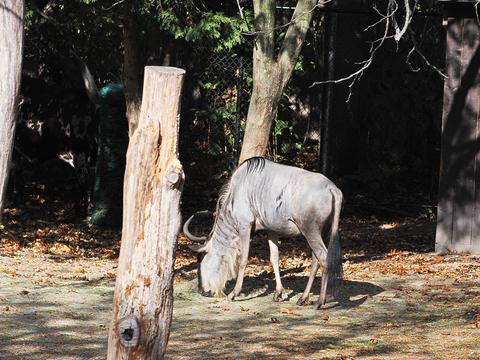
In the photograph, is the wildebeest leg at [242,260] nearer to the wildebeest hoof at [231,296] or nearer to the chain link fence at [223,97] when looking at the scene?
the wildebeest hoof at [231,296]

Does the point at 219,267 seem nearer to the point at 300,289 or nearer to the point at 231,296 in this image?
the point at 231,296

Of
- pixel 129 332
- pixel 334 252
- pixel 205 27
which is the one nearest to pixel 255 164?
pixel 334 252

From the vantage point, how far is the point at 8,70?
763cm

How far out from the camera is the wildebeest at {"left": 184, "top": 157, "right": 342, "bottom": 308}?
34.2 feet

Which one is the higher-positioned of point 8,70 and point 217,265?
point 8,70

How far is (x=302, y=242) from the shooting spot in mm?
14852

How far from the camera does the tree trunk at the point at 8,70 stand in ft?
25.0

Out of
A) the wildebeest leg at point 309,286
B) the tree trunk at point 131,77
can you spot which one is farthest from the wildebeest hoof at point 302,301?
the tree trunk at point 131,77

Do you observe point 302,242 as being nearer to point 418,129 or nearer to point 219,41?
point 219,41

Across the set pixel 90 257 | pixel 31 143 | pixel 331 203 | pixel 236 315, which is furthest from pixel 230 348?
pixel 31 143

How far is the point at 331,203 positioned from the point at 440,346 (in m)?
2.09

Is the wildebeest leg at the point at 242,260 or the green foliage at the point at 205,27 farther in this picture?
the green foliage at the point at 205,27

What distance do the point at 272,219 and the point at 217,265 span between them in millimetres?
754

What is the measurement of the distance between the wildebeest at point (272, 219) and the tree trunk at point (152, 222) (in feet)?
14.1
